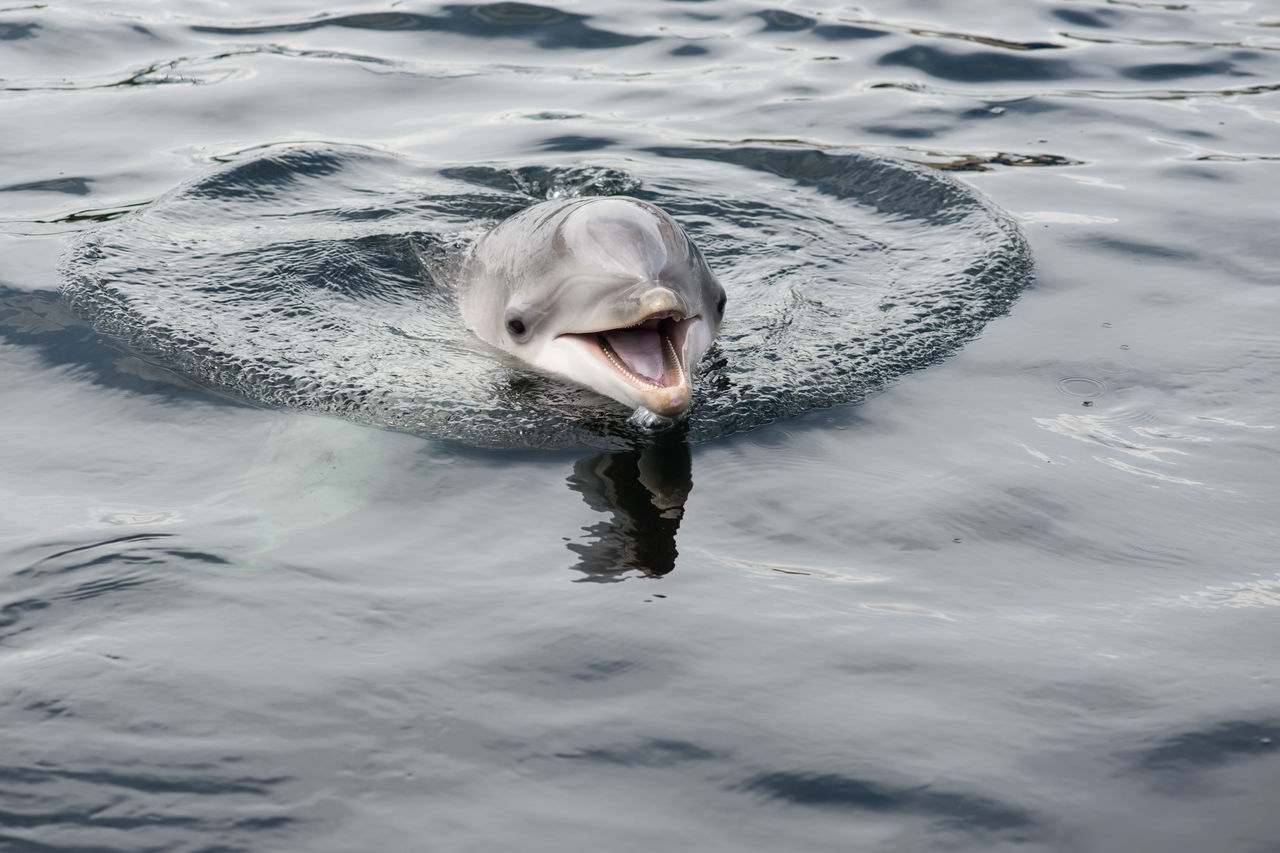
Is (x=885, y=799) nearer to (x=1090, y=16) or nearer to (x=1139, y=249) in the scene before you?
(x=1139, y=249)

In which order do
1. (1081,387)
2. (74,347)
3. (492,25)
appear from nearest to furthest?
(1081,387)
(74,347)
(492,25)

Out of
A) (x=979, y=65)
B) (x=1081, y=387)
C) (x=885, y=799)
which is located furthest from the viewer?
(x=979, y=65)

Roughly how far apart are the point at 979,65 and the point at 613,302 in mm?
9342

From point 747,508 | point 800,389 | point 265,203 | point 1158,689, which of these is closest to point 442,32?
point 265,203

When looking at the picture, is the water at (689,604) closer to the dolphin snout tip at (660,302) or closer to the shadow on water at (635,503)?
the shadow on water at (635,503)

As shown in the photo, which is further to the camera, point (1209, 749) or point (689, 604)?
point (689, 604)

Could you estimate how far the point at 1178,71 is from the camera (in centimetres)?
1438

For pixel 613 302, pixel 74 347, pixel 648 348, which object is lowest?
pixel 74 347

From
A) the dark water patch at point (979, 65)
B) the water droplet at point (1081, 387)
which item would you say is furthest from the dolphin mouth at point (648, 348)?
the dark water patch at point (979, 65)

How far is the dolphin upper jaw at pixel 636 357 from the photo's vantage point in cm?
645

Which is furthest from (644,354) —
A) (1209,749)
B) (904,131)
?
(904,131)

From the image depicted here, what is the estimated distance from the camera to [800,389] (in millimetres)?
7020

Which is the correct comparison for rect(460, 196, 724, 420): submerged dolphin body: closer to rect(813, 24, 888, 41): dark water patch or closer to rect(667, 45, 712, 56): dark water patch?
rect(667, 45, 712, 56): dark water patch

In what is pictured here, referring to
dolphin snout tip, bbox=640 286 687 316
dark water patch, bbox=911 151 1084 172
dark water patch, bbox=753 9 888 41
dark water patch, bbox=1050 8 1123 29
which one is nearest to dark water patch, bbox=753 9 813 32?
dark water patch, bbox=753 9 888 41
